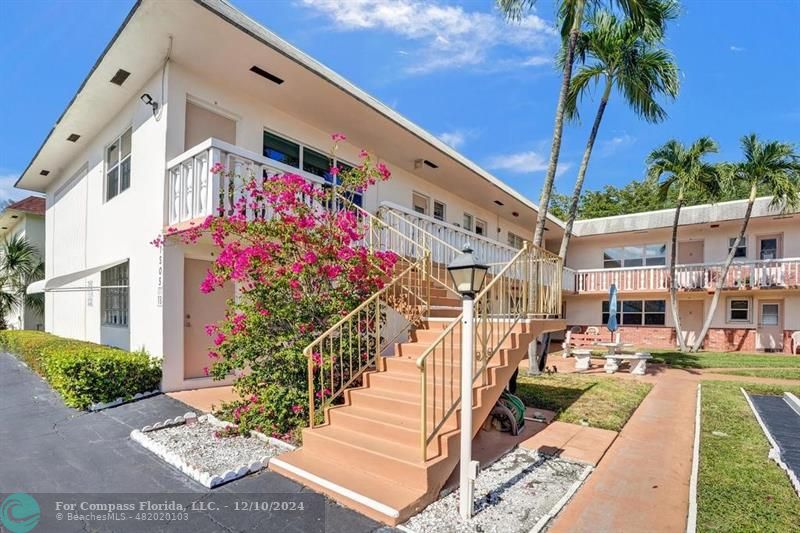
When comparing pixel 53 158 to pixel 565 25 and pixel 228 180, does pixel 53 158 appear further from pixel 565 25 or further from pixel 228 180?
pixel 565 25

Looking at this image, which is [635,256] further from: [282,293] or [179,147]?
[179,147]

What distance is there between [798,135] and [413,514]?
20.3 meters

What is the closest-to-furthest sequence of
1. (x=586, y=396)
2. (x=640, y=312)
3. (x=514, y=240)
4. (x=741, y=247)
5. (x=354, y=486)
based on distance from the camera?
(x=354, y=486)
(x=586, y=396)
(x=741, y=247)
(x=640, y=312)
(x=514, y=240)

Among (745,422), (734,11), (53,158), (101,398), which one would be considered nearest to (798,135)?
(734,11)

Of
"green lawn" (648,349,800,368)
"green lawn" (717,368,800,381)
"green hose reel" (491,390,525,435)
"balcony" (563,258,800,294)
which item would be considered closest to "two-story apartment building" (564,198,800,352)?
"balcony" (563,258,800,294)

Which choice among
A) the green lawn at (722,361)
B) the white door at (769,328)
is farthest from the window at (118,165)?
the white door at (769,328)

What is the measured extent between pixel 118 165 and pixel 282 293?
716 cm

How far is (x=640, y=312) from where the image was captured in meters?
21.2

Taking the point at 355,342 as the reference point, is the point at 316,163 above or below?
above

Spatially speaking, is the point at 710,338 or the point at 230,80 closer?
the point at 230,80

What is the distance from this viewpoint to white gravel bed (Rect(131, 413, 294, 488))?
4.42 meters

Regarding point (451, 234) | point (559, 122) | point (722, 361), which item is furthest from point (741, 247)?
point (451, 234)

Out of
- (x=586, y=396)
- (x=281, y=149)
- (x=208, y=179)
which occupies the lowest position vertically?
(x=586, y=396)

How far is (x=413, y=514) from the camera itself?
143 inches
